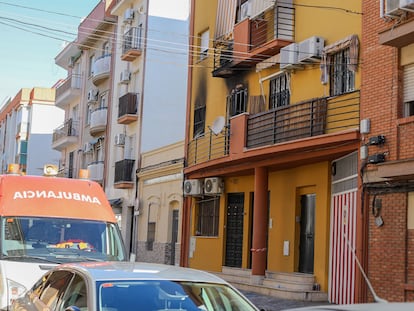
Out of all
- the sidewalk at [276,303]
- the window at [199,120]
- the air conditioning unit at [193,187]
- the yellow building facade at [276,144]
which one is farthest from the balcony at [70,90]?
the sidewalk at [276,303]

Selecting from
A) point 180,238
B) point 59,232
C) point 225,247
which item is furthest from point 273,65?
point 59,232

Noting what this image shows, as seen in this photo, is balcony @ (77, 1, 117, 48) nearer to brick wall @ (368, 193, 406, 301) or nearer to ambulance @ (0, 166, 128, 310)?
brick wall @ (368, 193, 406, 301)

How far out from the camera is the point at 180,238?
25.0 m

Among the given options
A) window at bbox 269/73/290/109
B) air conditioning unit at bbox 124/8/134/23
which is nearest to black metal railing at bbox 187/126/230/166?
window at bbox 269/73/290/109

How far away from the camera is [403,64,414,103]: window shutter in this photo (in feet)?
46.1

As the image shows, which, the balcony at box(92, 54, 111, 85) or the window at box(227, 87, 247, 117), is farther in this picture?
the balcony at box(92, 54, 111, 85)

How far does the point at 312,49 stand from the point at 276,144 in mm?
2661

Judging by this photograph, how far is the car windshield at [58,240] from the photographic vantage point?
9906 millimetres

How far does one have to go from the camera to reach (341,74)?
16.6m

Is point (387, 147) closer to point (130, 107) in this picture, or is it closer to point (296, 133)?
point (296, 133)

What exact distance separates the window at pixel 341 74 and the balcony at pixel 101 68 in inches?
810

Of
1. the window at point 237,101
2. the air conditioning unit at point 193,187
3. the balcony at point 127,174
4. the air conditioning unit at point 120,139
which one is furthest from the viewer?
the air conditioning unit at point 120,139

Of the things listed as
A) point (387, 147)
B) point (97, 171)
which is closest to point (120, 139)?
point (97, 171)

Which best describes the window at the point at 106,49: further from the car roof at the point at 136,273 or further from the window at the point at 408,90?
the car roof at the point at 136,273
